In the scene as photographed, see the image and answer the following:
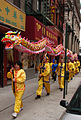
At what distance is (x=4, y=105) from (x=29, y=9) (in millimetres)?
9311

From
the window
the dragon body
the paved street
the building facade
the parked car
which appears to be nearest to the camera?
the parked car

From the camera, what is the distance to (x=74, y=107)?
10.6 feet

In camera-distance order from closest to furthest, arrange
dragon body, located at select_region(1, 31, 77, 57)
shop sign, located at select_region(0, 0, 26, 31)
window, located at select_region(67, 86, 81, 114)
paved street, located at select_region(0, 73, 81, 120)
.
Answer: window, located at select_region(67, 86, 81, 114) < paved street, located at select_region(0, 73, 81, 120) < dragon body, located at select_region(1, 31, 77, 57) < shop sign, located at select_region(0, 0, 26, 31)

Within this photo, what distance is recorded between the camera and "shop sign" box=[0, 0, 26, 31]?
898 cm

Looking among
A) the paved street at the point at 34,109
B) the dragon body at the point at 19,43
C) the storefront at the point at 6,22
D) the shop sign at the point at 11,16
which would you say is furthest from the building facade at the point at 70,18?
the paved street at the point at 34,109

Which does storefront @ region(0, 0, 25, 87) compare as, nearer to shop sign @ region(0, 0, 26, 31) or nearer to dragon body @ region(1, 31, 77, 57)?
shop sign @ region(0, 0, 26, 31)

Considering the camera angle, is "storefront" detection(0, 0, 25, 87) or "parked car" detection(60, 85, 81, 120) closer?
"parked car" detection(60, 85, 81, 120)

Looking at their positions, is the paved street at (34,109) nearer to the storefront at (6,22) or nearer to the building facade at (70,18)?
the storefront at (6,22)

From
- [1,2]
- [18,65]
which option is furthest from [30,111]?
[1,2]

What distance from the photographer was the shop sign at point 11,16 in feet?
29.5

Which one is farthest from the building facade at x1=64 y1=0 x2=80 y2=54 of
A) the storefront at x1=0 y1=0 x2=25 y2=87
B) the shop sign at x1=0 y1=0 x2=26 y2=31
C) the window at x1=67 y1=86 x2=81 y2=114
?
the window at x1=67 y1=86 x2=81 y2=114

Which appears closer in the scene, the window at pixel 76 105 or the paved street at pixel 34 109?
the window at pixel 76 105

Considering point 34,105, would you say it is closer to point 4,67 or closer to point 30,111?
point 30,111

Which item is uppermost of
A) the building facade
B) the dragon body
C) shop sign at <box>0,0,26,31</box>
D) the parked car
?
the building facade
